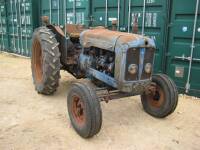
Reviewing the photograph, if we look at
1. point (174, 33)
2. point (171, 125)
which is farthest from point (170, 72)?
point (171, 125)

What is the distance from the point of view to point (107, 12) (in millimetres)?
6332

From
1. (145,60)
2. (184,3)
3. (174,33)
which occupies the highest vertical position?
(184,3)

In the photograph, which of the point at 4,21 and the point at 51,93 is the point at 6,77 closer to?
the point at 51,93

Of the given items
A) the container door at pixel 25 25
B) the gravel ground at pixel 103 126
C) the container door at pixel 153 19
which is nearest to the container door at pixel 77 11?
the container door at pixel 153 19

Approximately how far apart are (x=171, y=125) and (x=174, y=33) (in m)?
2.14

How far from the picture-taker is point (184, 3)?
16.5 feet

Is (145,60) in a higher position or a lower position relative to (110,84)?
higher

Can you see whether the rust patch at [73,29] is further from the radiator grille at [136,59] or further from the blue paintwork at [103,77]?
the radiator grille at [136,59]

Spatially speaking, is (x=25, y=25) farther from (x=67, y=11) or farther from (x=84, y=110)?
(x=84, y=110)

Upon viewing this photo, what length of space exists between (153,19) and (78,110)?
2.86m

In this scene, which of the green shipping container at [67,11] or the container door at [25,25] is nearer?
the green shipping container at [67,11]

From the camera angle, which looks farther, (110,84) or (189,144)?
(110,84)

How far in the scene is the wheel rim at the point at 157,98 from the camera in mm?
4070

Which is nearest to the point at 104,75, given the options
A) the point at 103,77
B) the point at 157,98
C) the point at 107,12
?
the point at 103,77
